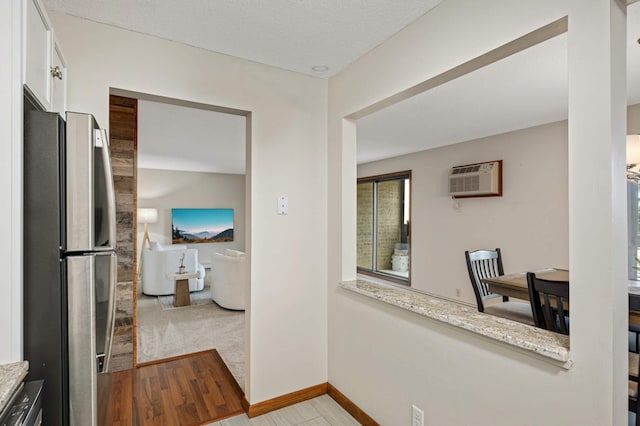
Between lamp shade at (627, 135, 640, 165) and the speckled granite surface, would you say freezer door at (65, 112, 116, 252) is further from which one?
lamp shade at (627, 135, 640, 165)

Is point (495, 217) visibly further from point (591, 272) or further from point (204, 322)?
point (204, 322)

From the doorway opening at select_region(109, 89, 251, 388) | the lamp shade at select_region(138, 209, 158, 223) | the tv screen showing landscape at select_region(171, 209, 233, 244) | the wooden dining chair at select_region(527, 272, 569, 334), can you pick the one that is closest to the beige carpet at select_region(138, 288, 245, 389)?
the doorway opening at select_region(109, 89, 251, 388)

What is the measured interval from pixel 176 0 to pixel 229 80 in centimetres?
60

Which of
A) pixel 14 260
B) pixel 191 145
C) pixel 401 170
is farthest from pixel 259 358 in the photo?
pixel 401 170

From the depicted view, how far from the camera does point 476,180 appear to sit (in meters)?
4.49

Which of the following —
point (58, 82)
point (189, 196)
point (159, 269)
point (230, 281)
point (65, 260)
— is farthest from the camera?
point (189, 196)

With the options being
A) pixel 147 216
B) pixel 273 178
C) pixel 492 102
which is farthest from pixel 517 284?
pixel 147 216

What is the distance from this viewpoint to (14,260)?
3.59ft

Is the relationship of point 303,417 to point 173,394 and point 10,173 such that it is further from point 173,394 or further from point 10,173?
point 10,173

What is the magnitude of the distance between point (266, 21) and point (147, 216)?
6.33 m

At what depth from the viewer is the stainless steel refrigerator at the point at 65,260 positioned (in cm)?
119

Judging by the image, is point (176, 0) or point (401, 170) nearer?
point (176, 0)

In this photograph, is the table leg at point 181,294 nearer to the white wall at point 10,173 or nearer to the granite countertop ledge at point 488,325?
the granite countertop ledge at point 488,325

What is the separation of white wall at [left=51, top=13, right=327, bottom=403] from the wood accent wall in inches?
45.9
